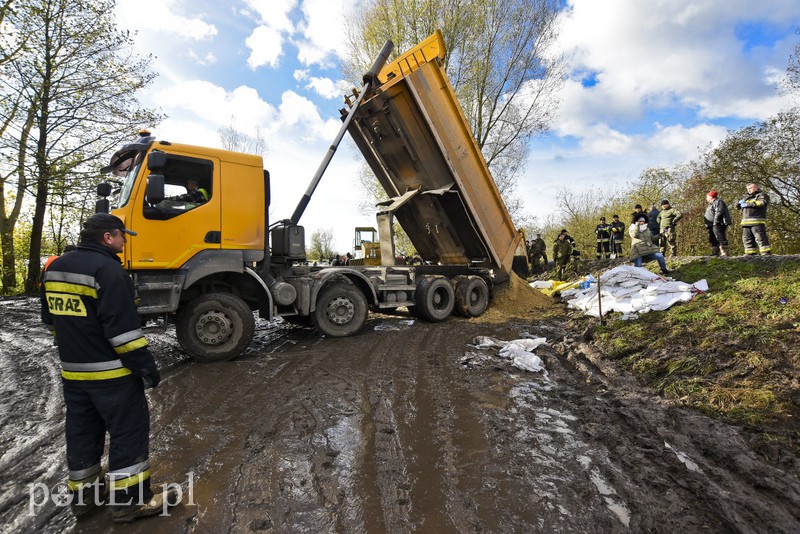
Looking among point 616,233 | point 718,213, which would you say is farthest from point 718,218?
point 616,233

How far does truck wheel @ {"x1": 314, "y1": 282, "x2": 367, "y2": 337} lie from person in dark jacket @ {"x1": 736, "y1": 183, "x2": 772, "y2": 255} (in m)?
7.63

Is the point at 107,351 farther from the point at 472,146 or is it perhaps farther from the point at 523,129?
the point at 523,129

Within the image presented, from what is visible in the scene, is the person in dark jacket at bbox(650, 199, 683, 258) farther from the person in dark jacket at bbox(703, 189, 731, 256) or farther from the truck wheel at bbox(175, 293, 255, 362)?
the truck wheel at bbox(175, 293, 255, 362)

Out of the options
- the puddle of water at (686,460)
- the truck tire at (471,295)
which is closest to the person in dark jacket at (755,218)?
the truck tire at (471,295)

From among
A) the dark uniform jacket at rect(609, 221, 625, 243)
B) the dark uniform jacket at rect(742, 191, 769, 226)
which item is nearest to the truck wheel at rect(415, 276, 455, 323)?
the dark uniform jacket at rect(742, 191, 769, 226)

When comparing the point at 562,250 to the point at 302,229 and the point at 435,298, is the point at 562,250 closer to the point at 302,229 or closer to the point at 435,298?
the point at 435,298

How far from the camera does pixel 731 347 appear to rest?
3.96m

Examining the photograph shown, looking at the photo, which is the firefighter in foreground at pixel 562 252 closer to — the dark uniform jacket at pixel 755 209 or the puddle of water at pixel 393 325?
the dark uniform jacket at pixel 755 209

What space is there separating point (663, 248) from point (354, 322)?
33.7 ft

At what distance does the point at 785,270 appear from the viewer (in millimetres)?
6133

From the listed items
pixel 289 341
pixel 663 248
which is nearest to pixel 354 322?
pixel 289 341

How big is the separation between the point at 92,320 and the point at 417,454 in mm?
2071

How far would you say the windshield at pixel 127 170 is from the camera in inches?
173

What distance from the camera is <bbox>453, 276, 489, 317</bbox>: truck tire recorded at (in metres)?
7.66
